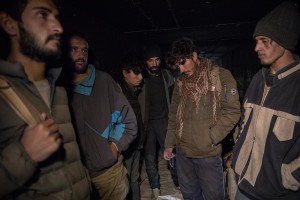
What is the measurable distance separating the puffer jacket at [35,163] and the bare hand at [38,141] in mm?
31

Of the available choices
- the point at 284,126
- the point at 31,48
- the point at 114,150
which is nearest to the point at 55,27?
the point at 31,48

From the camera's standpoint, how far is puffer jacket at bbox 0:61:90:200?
122 cm

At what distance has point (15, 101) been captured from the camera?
1.33 m

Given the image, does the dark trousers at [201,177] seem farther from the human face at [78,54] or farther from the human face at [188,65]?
the human face at [78,54]

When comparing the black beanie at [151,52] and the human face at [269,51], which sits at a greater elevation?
the black beanie at [151,52]

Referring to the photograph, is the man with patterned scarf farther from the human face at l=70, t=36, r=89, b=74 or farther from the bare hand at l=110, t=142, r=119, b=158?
the human face at l=70, t=36, r=89, b=74

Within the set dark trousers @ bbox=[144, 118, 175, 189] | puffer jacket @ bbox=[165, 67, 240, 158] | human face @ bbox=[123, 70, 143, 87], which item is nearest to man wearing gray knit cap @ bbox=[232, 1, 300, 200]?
puffer jacket @ bbox=[165, 67, 240, 158]

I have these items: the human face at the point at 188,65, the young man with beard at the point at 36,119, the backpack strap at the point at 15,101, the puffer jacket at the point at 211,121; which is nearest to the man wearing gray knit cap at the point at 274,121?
the puffer jacket at the point at 211,121

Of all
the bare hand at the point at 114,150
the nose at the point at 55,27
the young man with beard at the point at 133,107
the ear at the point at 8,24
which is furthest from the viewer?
the young man with beard at the point at 133,107

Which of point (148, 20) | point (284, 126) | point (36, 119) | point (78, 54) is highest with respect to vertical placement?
point (148, 20)

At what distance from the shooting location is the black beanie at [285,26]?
2.11 m

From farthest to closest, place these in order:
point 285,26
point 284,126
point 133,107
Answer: point 133,107 → point 285,26 → point 284,126

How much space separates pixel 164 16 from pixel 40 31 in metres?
5.46

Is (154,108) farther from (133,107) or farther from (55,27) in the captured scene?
(55,27)
